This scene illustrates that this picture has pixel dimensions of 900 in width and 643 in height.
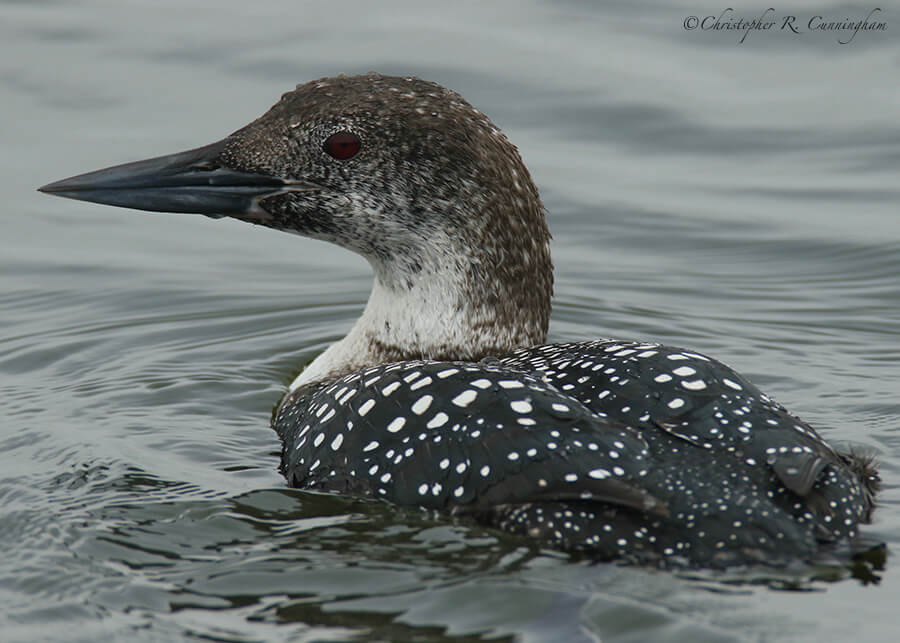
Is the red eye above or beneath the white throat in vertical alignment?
above

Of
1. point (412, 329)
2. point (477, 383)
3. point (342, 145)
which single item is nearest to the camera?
point (477, 383)

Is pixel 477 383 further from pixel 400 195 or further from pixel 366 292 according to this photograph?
pixel 366 292

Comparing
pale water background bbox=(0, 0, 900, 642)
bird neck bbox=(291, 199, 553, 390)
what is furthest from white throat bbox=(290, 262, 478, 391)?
pale water background bbox=(0, 0, 900, 642)

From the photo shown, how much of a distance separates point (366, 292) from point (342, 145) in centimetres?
216

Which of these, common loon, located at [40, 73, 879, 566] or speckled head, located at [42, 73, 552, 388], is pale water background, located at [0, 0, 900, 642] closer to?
common loon, located at [40, 73, 879, 566]

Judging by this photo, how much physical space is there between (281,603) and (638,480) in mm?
932

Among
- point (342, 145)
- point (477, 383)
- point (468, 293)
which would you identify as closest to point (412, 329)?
point (468, 293)

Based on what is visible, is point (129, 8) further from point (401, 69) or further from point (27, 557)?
point (27, 557)

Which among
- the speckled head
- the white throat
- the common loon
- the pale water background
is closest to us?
the pale water background

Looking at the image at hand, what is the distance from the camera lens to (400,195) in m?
4.76

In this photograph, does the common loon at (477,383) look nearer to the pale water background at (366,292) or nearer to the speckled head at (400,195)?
the speckled head at (400,195)

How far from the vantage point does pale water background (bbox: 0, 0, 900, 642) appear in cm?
352

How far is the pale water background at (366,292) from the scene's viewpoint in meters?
3.52

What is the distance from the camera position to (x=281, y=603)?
355 centimetres
